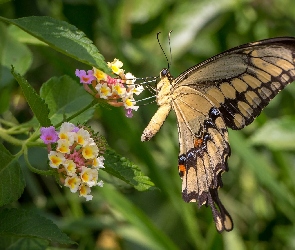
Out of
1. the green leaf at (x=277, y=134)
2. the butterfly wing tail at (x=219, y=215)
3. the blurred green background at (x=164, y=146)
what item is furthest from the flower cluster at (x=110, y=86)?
the green leaf at (x=277, y=134)

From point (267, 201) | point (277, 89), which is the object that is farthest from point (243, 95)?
point (267, 201)

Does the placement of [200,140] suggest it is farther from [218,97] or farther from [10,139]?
[10,139]

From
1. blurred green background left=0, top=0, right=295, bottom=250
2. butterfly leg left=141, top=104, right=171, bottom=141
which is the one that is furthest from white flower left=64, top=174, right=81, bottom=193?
blurred green background left=0, top=0, right=295, bottom=250

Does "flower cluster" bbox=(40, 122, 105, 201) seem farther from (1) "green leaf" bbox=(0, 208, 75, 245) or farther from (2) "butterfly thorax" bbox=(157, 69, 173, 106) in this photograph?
(2) "butterfly thorax" bbox=(157, 69, 173, 106)

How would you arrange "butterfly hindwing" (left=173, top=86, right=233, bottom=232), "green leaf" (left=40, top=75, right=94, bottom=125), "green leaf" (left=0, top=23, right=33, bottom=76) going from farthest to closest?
"butterfly hindwing" (left=173, top=86, right=233, bottom=232) < "green leaf" (left=0, top=23, right=33, bottom=76) < "green leaf" (left=40, top=75, right=94, bottom=125)

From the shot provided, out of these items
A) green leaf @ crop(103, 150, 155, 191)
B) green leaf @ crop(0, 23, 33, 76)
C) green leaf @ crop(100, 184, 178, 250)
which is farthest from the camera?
green leaf @ crop(100, 184, 178, 250)

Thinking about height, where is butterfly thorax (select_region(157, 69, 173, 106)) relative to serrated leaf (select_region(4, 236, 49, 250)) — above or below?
above

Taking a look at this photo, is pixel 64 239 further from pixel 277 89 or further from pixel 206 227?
pixel 206 227
